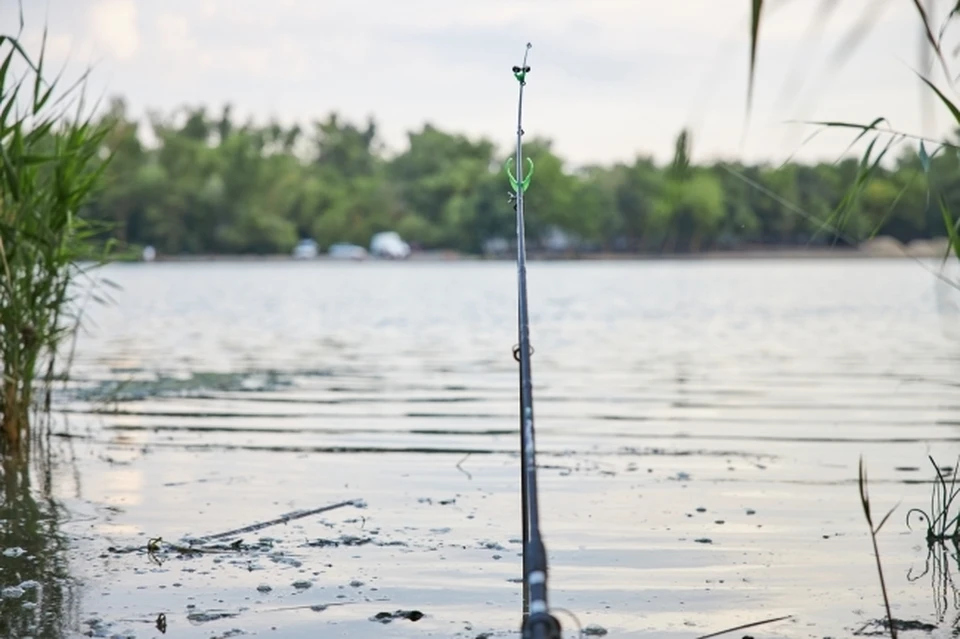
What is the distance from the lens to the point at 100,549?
6855mm

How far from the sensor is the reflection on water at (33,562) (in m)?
5.41

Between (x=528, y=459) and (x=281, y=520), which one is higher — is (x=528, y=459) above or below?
above

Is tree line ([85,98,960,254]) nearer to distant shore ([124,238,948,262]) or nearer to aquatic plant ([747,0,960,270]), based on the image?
distant shore ([124,238,948,262])

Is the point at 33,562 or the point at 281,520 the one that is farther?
the point at 281,520

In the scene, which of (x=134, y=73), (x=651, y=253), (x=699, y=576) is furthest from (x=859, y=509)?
(x=651, y=253)

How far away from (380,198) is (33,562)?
149682 millimetres

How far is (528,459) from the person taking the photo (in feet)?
10.9

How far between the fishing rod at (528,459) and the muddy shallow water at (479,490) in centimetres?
96

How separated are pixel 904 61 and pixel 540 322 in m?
28.2

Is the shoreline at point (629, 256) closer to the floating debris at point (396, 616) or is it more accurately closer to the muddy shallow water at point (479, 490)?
the muddy shallow water at point (479, 490)

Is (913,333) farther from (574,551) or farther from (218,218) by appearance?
(218,218)

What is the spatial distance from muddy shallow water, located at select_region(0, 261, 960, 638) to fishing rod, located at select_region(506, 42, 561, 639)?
96 cm

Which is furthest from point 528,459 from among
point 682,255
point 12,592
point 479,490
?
point 682,255

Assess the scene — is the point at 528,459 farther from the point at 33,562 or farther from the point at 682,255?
the point at 682,255
